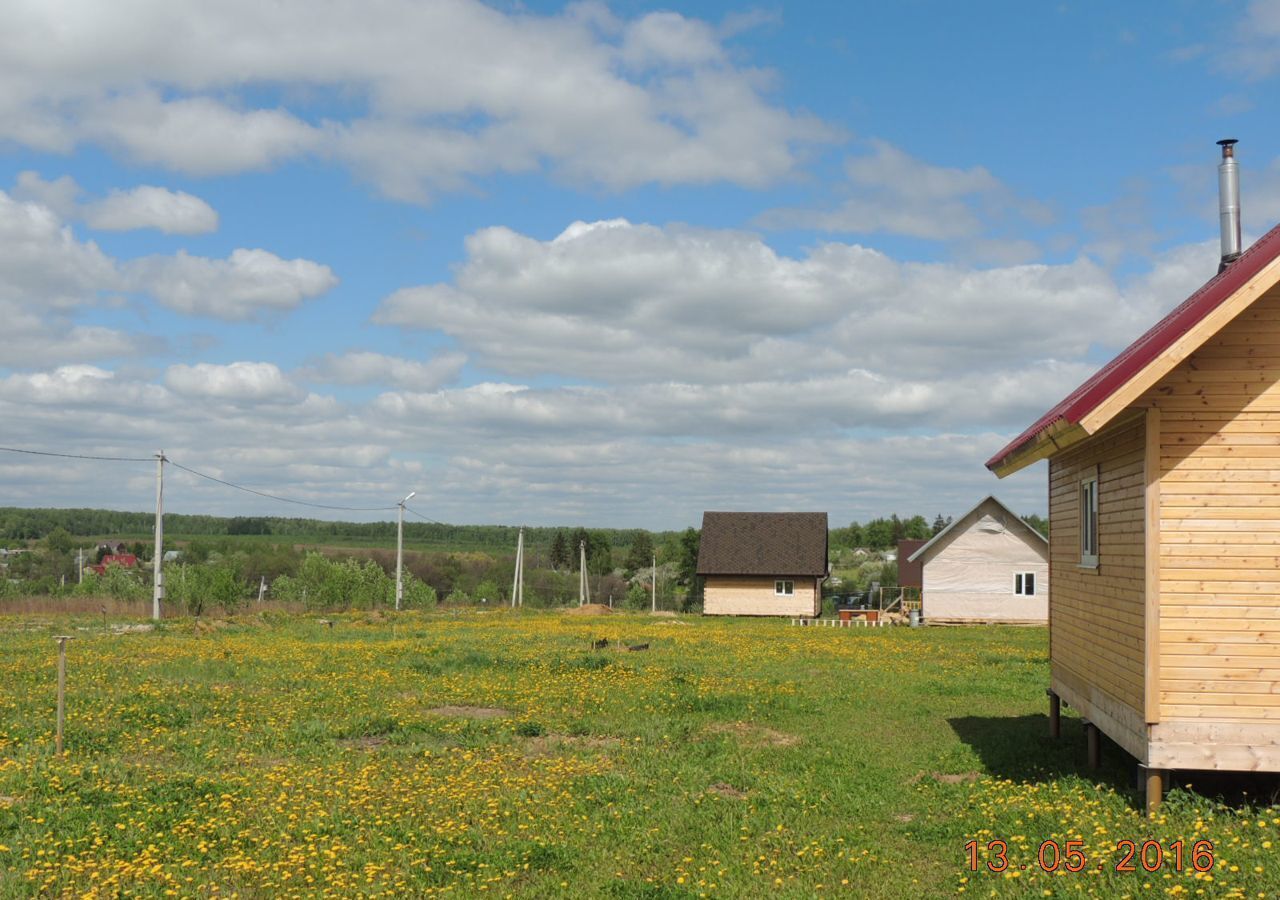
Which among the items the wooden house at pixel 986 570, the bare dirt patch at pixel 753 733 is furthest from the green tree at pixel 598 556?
the bare dirt patch at pixel 753 733

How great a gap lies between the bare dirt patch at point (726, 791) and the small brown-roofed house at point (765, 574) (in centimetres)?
4820

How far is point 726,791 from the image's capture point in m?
12.3

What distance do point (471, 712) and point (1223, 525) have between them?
1232cm

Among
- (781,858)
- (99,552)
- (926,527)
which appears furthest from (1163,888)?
(926,527)

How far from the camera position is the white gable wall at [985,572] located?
49.9 m

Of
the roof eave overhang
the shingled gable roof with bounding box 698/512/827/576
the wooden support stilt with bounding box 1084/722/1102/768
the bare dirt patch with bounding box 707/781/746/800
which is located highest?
the roof eave overhang

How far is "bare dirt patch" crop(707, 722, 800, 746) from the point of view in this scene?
15.6 metres

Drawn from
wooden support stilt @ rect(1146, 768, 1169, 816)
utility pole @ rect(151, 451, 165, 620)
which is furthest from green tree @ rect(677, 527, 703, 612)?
wooden support stilt @ rect(1146, 768, 1169, 816)

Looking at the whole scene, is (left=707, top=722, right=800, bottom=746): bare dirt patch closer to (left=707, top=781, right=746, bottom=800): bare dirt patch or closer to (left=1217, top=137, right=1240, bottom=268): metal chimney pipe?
(left=707, top=781, right=746, bottom=800): bare dirt patch

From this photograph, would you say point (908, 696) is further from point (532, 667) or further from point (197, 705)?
point (197, 705)

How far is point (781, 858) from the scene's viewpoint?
959 cm

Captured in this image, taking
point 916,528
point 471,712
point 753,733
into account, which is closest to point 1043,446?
point 753,733

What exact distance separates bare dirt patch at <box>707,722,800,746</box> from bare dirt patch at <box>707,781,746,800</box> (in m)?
2.73

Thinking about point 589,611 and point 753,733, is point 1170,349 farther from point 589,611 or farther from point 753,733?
point 589,611
